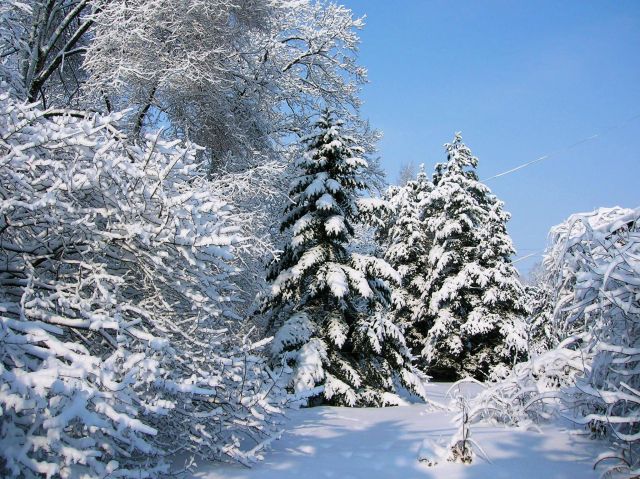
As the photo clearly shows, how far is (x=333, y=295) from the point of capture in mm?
9633

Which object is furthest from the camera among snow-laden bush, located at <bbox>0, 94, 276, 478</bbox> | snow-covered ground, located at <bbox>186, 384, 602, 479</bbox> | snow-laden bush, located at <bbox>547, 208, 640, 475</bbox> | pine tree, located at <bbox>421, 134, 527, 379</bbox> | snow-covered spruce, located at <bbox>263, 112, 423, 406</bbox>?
pine tree, located at <bbox>421, 134, 527, 379</bbox>

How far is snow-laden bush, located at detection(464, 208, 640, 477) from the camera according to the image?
11.2 feet

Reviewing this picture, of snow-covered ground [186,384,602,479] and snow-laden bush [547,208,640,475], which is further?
snow-covered ground [186,384,602,479]

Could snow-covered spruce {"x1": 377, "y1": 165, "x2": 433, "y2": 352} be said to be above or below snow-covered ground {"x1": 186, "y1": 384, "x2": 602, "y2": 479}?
above

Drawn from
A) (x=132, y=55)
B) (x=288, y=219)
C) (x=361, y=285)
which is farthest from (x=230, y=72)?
(x=361, y=285)

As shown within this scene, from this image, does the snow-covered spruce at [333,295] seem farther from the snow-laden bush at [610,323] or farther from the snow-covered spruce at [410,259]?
the snow-covered spruce at [410,259]

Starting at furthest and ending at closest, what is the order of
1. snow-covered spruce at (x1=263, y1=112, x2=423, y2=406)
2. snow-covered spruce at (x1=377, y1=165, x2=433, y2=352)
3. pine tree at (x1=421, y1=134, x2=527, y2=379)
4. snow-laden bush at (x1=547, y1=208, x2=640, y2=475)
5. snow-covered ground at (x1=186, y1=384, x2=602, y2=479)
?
snow-covered spruce at (x1=377, y1=165, x2=433, y2=352) < pine tree at (x1=421, y1=134, x2=527, y2=379) < snow-covered spruce at (x1=263, y1=112, x2=423, y2=406) < snow-covered ground at (x1=186, y1=384, x2=602, y2=479) < snow-laden bush at (x1=547, y1=208, x2=640, y2=475)

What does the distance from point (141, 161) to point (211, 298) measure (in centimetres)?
136

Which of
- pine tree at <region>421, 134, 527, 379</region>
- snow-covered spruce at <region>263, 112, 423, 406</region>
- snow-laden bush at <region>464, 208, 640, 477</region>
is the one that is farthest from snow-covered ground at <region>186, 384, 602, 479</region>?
pine tree at <region>421, 134, 527, 379</region>

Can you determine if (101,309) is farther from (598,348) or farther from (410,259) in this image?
(410,259)

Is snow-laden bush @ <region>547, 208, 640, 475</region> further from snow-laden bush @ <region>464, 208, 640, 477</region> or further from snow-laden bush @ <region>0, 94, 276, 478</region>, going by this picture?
snow-laden bush @ <region>0, 94, 276, 478</region>

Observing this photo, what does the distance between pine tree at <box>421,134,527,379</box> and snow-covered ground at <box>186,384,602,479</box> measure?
13.5 meters

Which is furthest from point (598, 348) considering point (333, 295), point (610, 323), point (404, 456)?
point (333, 295)

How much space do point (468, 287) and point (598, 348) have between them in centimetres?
1584
